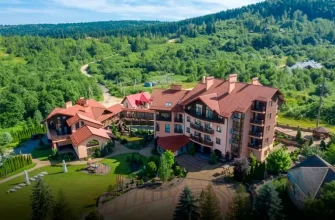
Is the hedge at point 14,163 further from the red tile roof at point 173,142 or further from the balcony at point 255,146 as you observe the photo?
the balcony at point 255,146

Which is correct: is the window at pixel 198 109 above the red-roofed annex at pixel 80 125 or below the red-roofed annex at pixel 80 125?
above

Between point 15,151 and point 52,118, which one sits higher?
point 52,118

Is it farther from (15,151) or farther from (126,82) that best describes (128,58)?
(15,151)

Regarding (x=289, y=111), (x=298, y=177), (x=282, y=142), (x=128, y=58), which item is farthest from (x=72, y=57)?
(x=298, y=177)

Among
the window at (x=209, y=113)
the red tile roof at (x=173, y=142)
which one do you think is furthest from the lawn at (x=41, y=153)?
the window at (x=209, y=113)

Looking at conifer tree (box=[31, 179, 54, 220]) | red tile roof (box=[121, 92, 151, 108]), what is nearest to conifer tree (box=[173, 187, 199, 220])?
conifer tree (box=[31, 179, 54, 220])

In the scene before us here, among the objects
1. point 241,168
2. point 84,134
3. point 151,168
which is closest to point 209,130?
point 241,168

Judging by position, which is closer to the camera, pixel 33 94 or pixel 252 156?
pixel 252 156
